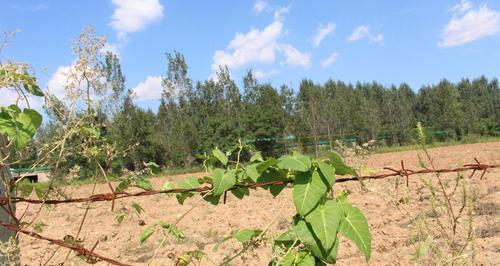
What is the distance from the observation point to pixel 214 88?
3691 centimetres

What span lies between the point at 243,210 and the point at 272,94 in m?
25.3

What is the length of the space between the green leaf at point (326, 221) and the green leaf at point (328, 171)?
0.22 feet

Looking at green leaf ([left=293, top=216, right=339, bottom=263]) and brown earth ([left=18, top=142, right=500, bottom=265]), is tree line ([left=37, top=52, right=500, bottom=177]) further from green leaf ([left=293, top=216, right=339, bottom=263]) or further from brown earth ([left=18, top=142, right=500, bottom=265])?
green leaf ([left=293, top=216, right=339, bottom=263])

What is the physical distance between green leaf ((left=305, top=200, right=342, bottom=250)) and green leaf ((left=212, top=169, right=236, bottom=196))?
0.26 m

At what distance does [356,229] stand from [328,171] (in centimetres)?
18

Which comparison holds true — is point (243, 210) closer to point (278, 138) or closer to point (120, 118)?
point (120, 118)

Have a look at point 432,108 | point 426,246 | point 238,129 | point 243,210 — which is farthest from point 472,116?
point 426,246

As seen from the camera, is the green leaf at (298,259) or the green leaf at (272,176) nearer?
the green leaf at (298,259)

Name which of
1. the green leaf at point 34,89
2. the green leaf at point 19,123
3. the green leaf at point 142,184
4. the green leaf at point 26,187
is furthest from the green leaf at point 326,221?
the green leaf at point 26,187

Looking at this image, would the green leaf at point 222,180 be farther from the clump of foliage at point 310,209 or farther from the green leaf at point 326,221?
the green leaf at point 326,221

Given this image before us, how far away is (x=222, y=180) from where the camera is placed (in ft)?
4.89

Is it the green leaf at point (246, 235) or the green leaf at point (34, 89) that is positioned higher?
the green leaf at point (34, 89)

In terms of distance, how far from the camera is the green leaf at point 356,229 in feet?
4.44

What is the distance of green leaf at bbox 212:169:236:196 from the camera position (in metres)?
1.47
